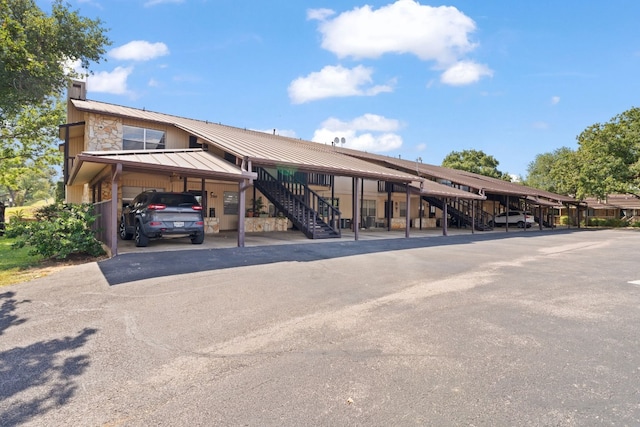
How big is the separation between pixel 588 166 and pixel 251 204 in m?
33.0

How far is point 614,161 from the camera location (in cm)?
3206

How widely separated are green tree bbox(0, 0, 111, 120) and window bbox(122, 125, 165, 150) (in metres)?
4.51

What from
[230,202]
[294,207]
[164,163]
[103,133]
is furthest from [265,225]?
[164,163]

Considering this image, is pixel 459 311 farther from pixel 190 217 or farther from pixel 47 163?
pixel 47 163

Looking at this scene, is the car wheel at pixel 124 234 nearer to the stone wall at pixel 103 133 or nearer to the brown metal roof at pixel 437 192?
the stone wall at pixel 103 133

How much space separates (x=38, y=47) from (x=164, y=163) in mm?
12192

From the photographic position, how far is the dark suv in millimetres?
10008

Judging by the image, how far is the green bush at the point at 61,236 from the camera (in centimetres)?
825

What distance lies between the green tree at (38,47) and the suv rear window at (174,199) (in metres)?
10.1

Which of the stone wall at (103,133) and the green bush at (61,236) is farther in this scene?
the stone wall at (103,133)

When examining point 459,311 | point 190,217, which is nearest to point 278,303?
point 459,311

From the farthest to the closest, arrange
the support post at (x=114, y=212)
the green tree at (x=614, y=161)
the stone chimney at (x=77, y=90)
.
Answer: the green tree at (x=614, y=161) → the stone chimney at (x=77, y=90) → the support post at (x=114, y=212)

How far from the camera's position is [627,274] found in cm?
848

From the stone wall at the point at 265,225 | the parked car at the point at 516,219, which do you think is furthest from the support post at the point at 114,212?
the parked car at the point at 516,219
